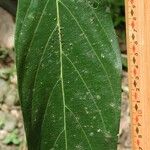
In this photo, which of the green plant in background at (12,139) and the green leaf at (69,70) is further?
the green plant in background at (12,139)

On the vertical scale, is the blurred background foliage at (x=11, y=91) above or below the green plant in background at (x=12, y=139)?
above

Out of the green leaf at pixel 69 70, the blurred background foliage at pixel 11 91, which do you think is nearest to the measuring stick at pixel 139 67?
the green leaf at pixel 69 70

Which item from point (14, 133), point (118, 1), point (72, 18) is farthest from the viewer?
point (118, 1)

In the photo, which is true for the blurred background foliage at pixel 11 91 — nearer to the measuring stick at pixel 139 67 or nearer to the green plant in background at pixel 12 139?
the green plant in background at pixel 12 139

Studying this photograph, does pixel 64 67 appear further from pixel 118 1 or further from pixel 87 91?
pixel 118 1

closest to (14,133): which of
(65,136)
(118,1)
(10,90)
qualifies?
(10,90)

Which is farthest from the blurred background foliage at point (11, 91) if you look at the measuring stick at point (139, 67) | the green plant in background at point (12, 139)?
the measuring stick at point (139, 67)
